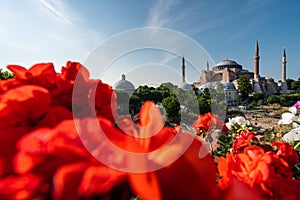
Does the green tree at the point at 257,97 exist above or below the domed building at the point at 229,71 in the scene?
below

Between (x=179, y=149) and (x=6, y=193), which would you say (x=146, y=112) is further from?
(x=6, y=193)

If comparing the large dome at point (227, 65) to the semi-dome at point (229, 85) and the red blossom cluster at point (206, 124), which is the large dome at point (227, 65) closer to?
the semi-dome at point (229, 85)

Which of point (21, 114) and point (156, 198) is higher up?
point (21, 114)

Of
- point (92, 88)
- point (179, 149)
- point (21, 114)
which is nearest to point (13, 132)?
point (21, 114)

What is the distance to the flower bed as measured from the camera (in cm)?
32

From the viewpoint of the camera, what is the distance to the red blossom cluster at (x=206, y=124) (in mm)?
1595

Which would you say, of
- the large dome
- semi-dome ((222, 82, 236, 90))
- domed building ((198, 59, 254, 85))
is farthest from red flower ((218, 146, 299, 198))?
the large dome

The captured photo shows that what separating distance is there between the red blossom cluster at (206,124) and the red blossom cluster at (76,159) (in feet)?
4.04

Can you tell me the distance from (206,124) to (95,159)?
145 cm

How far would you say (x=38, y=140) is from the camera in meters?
0.33

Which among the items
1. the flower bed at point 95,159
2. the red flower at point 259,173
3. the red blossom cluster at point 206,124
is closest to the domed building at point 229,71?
the red blossom cluster at point 206,124

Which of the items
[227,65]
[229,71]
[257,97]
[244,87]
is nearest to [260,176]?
[244,87]

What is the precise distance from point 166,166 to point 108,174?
88 millimetres

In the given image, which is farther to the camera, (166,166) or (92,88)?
(92,88)
